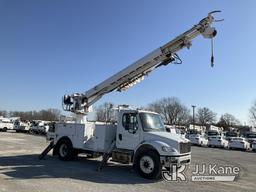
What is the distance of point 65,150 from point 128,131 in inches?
175

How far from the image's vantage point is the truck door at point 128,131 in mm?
13633

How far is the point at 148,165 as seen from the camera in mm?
12602

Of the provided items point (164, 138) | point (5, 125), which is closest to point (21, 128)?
point (5, 125)

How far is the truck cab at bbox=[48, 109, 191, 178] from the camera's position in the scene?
12.4 meters

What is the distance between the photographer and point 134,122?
13.8 metres

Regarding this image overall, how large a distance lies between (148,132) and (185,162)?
1.82 meters

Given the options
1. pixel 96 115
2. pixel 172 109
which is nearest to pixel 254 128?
pixel 172 109

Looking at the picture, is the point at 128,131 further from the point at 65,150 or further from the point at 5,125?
the point at 5,125

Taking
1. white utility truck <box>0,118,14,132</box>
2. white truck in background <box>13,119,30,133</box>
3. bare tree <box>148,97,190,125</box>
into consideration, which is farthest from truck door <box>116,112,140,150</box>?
bare tree <box>148,97,190,125</box>

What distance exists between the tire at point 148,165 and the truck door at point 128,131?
0.77 m

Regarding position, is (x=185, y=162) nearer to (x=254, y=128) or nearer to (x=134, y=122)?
(x=134, y=122)

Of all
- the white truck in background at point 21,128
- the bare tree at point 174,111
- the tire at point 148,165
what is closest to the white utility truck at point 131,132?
the tire at point 148,165

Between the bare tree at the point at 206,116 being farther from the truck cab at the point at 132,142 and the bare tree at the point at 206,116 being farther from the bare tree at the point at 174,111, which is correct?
the truck cab at the point at 132,142

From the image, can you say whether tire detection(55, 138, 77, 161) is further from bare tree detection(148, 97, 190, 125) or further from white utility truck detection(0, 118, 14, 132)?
bare tree detection(148, 97, 190, 125)
